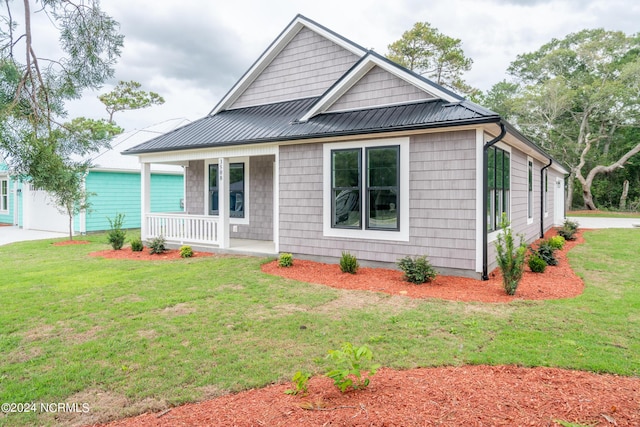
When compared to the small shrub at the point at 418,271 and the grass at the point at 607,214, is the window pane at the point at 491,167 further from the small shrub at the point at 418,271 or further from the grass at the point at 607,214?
the grass at the point at 607,214

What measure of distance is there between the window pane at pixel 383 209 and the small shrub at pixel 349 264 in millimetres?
843

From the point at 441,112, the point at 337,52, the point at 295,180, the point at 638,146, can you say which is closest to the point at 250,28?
the point at 337,52

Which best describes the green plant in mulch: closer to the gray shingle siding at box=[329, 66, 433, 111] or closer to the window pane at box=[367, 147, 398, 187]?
the window pane at box=[367, 147, 398, 187]

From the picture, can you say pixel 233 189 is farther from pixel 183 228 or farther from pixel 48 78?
pixel 48 78

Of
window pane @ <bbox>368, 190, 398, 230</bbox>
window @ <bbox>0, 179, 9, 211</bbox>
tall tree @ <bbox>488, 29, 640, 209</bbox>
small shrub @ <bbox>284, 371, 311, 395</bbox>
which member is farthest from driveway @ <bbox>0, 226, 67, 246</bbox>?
tall tree @ <bbox>488, 29, 640, 209</bbox>

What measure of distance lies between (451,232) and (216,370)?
515 cm

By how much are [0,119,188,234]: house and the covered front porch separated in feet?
13.9

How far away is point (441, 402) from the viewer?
112 inches

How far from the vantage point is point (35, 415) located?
299cm

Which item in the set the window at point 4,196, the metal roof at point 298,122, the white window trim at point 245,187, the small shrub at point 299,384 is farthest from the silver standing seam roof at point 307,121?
the window at point 4,196

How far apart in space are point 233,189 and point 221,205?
2.00 meters

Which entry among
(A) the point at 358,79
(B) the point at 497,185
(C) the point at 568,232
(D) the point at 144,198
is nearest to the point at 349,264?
(B) the point at 497,185

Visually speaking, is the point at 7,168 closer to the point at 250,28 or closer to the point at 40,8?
the point at 40,8

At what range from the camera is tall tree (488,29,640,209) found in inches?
1051
